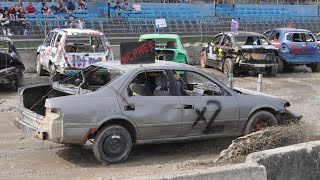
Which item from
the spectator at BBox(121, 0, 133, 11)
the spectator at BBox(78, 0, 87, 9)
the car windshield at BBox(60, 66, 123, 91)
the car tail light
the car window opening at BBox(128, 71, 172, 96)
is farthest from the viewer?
the spectator at BBox(121, 0, 133, 11)

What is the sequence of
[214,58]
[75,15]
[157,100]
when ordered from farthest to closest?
[75,15]
[214,58]
[157,100]

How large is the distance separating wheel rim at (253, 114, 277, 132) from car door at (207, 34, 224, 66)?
10.1 m

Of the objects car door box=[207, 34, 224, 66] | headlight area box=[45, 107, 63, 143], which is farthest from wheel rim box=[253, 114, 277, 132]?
car door box=[207, 34, 224, 66]

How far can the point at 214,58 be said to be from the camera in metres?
18.1

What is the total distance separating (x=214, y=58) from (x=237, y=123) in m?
10.6

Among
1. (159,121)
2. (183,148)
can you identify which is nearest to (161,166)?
(159,121)

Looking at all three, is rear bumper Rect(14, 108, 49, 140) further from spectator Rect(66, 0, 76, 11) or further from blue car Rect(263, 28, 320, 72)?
spectator Rect(66, 0, 76, 11)

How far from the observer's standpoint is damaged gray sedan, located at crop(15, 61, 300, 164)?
21.7 ft

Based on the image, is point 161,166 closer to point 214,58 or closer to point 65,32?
point 65,32

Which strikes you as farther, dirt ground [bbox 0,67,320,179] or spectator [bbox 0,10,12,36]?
spectator [bbox 0,10,12,36]

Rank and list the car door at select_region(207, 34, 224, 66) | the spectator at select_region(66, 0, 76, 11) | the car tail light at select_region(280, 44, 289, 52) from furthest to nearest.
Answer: the spectator at select_region(66, 0, 76, 11)
the car tail light at select_region(280, 44, 289, 52)
the car door at select_region(207, 34, 224, 66)

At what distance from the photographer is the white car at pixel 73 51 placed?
13070 millimetres

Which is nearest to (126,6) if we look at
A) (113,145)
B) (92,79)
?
(92,79)

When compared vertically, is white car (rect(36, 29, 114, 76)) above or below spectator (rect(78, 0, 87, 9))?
below
